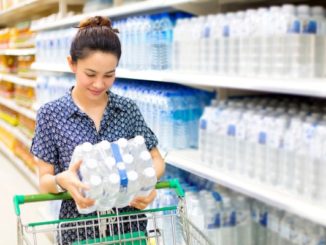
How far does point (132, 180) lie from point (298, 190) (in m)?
0.83

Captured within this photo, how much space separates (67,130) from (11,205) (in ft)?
11.3

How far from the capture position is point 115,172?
153 centimetres

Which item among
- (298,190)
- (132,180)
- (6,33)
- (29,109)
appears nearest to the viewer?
(132,180)

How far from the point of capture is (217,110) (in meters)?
2.52

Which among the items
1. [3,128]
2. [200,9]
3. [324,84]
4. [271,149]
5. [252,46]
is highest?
[200,9]

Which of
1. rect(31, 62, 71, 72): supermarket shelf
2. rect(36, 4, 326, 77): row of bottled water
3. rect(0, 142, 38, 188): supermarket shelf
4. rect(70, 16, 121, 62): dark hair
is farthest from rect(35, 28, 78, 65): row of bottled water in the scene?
rect(70, 16, 121, 62): dark hair

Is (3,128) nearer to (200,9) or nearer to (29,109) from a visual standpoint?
(29,109)

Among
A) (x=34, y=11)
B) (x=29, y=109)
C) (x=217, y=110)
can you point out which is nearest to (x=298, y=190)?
(x=217, y=110)

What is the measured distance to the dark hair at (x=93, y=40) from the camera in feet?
6.15

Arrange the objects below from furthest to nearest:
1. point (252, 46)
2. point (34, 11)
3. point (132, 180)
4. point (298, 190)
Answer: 1. point (34, 11)
2. point (252, 46)
3. point (298, 190)
4. point (132, 180)

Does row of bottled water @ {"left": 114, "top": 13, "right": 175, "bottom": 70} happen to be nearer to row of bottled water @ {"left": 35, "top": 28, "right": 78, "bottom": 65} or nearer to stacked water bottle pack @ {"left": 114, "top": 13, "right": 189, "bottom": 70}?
stacked water bottle pack @ {"left": 114, "top": 13, "right": 189, "bottom": 70}

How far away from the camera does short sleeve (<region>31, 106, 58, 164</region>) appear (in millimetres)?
1957

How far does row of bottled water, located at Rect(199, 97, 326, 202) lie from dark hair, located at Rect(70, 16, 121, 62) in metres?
0.72

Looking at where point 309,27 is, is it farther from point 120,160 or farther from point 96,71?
point 120,160
